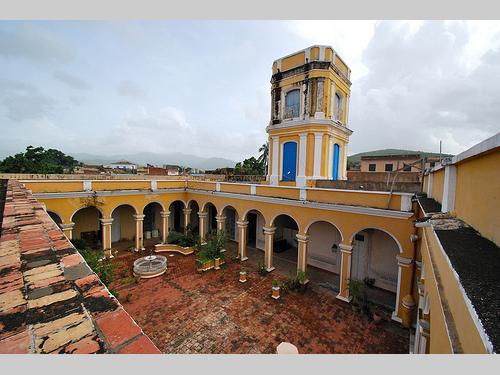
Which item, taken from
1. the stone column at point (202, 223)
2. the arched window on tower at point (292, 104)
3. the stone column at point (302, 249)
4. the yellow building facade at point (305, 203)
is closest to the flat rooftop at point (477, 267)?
the yellow building facade at point (305, 203)

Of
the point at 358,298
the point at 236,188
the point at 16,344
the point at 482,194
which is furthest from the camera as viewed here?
the point at 236,188

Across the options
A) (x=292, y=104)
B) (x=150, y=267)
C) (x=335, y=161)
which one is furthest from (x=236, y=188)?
(x=335, y=161)

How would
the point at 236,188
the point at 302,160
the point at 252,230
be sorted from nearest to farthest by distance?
the point at 302,160 < the point at 236,188 < the point at 252,230

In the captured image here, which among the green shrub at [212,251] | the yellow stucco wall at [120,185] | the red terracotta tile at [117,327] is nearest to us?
the red terracotta tile at [117,327]

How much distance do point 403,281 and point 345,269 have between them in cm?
192

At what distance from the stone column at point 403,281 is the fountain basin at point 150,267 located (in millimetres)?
9995

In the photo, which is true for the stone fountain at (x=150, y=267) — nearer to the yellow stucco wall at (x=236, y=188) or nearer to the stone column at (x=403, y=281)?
the yellow stucco wall at (x=236, y=188)

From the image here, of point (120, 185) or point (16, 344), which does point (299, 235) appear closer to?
point (16, 344)

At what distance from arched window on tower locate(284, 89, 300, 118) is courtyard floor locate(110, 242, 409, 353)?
9.28 metres

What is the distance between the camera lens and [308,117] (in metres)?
12.3

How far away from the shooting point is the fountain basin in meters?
10.5

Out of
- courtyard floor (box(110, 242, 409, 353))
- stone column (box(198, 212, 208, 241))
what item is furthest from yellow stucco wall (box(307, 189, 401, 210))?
stone column (box(198, 212, 208, 241))

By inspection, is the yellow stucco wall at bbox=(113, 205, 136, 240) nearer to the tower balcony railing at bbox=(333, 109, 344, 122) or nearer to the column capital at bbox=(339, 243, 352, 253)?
the column capital at bbox=(339, 243, 352, 253)

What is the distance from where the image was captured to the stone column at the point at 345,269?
28.6 feet
